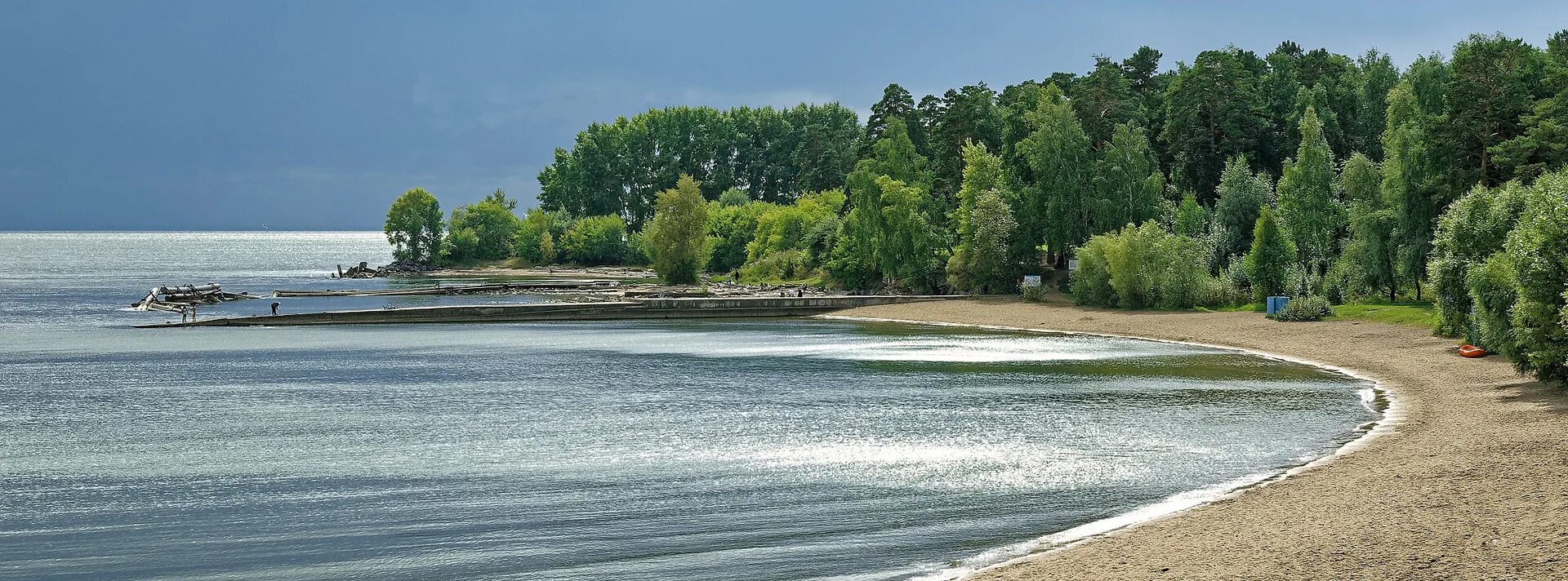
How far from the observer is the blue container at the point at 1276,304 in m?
63.1

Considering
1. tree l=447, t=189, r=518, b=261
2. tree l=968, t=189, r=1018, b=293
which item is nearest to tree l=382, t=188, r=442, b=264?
tree l=447, t=189, r=518, b=261

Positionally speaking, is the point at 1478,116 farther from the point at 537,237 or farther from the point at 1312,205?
the point at 537,237

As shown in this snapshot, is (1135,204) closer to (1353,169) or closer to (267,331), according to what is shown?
(1353,169)

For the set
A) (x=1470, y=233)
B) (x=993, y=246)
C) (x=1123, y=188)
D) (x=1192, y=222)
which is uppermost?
(x=1123, y=188)

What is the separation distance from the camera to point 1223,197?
273ft

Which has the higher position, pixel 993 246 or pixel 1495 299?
pixel 993 246

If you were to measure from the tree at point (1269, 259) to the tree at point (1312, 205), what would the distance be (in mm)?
8941

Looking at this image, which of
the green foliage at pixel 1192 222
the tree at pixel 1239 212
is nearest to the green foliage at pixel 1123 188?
the green foliage at pixel 1192 222

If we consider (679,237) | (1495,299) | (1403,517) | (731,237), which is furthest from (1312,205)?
(731,237)

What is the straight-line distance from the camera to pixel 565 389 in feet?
145

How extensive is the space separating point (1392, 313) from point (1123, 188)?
29143 millimetres

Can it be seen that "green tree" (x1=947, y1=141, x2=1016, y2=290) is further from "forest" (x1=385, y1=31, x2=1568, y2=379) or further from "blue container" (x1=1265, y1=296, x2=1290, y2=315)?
"blue container" (x1=1265, y1=296, x2=1290, y2=315)

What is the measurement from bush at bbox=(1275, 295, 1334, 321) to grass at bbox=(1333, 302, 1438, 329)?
61 centimetres

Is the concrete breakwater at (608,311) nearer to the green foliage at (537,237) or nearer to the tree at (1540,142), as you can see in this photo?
the tree at (1540,142)
